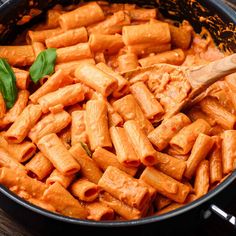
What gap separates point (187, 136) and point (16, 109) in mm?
740

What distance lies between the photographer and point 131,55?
2461 mm

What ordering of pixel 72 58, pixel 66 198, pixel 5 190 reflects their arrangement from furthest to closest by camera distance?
1. pixel 72 58
2. pixel 66 198
3. pixel 5 190

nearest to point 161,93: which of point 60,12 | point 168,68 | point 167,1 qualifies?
point 168,68

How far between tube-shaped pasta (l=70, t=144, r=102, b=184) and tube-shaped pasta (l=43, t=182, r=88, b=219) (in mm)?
146

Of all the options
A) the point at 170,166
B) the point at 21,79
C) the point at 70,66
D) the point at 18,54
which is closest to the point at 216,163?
the point at 170,166

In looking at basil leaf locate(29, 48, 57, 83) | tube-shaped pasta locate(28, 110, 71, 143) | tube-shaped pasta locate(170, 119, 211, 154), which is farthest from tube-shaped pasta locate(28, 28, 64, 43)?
tube-shaped pasta locate(170, 119, 211, 154)

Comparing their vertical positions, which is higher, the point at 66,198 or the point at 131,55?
the point at 131,55

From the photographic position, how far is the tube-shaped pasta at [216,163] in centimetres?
209

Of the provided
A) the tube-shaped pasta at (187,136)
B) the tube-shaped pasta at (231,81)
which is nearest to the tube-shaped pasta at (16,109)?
the tube-shaped pasta at (187,136)

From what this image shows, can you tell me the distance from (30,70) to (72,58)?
0.67ft

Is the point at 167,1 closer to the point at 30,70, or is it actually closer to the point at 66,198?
the point at 30,70

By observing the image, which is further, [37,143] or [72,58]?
[72,58]

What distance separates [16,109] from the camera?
2.27m

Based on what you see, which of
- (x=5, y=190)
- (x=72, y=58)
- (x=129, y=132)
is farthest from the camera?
(x=72, y=58)
